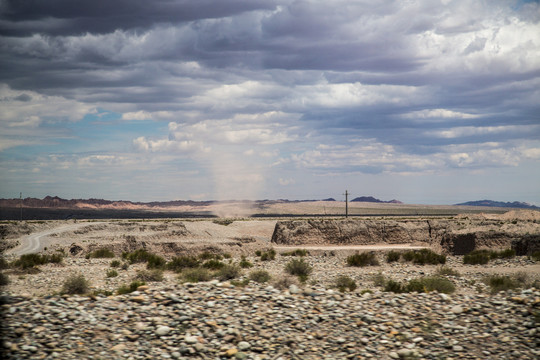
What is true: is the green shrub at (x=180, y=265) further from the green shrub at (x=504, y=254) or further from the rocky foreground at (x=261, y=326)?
the green shrub at (x=504, y=254)

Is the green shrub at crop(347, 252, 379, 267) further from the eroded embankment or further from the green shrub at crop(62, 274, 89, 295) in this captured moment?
the green shrub at crop(62, 274, 89, 295)

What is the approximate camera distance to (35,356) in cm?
1245

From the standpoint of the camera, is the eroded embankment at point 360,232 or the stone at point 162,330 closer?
the stone at point 162,330

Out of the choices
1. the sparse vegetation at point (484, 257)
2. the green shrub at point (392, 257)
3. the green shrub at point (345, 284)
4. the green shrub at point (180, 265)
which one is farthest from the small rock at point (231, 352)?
the green shrub at point (392, 257)

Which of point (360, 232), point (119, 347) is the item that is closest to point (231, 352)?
point (119, 347)

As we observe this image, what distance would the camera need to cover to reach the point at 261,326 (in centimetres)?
1479

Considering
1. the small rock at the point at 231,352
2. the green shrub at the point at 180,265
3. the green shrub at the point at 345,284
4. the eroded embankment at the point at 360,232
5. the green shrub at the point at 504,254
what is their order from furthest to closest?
the eroded embankment at the point at 360,232, the green shrub at the point at 504,254, the green shrub at the point at 180,265, the green shrub at the point at 345,284, the small rock at the point at 231,352

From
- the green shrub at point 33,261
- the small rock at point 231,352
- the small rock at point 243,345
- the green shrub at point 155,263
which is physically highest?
the small rock at point 243,345

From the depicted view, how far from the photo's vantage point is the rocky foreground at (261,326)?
43.9 ft

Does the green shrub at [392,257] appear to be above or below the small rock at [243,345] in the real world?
below

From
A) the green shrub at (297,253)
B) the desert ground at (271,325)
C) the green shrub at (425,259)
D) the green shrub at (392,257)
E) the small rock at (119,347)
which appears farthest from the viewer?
the green shrub at (297,253)

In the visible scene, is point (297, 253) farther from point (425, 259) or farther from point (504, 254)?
point (504, 254)

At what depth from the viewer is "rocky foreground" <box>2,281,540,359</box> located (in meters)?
13.4

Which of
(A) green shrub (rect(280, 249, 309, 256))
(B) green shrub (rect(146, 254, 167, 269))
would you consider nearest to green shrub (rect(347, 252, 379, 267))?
(A) green shrub (rect(280, 249, 309, 256))
